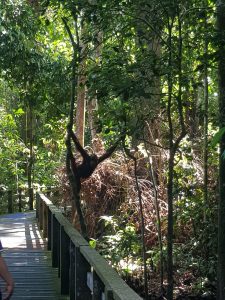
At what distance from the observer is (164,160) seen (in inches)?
374

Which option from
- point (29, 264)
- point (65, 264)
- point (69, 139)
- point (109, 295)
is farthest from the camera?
point (29, 264)

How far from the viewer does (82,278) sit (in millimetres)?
4527

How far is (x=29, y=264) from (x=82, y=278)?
12.5 ft

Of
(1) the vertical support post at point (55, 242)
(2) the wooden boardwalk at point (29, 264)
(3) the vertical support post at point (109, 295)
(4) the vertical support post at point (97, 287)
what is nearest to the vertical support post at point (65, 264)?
(2) the wooden boardwalk at point (29, 264)

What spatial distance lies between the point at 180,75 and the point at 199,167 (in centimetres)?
392

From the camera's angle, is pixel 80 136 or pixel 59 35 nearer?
pixel 80 136

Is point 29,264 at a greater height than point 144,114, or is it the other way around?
point 144,114

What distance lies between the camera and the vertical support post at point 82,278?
4465mm

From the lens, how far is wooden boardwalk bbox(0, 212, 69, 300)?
643 centimetres

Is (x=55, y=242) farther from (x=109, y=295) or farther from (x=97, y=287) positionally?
(x=109, y=295)

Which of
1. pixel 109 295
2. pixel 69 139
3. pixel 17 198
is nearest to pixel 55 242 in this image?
pixel 69 139

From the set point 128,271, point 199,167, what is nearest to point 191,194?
point 199,167

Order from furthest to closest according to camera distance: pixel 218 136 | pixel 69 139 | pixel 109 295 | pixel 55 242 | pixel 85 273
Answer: pixel 69 139 < pixel 55 242 < pixel 85 273 < pixel 109 295 < pixel 218 136

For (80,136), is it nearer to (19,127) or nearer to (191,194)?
(191,194)
